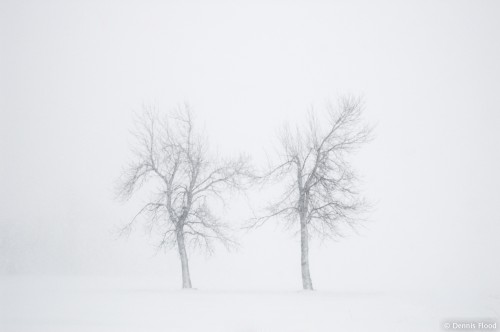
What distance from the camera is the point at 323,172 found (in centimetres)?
2438

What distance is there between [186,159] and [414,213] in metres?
77.7

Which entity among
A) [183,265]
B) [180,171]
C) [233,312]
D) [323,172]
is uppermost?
[180,171]

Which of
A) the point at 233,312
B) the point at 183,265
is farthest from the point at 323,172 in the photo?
the point at 233,312

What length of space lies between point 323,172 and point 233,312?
35.3 feet

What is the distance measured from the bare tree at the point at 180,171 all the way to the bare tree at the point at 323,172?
2912 millimetres

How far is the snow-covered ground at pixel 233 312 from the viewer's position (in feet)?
46.1

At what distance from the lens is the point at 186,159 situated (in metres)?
26.3

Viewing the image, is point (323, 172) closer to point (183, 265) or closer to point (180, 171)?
point (180, 171)

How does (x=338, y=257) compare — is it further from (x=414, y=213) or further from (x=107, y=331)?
(x=107, y=331)

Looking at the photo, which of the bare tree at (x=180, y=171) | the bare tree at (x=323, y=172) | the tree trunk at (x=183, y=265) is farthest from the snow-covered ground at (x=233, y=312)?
the bare tree at (x=180, y=171)

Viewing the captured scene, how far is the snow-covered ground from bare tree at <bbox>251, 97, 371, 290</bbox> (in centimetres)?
456

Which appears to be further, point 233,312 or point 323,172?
point 323,172

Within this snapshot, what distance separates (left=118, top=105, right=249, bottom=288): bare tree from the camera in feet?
84.8

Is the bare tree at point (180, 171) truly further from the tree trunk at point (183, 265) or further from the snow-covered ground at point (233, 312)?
the snow-covered ground at point (233, 312)
